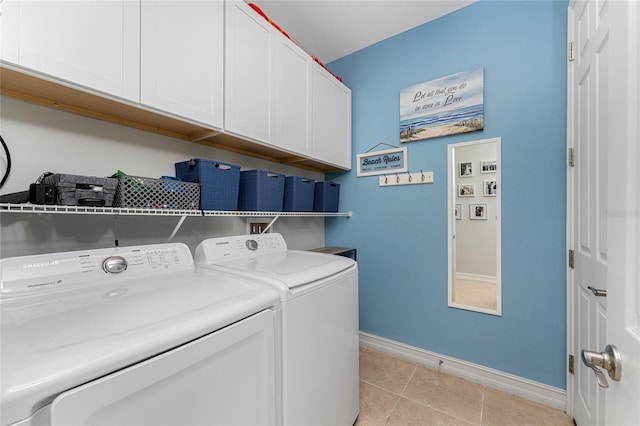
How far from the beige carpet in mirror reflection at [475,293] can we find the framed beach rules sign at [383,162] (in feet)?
3.47

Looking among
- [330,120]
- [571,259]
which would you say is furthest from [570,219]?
[330,120]

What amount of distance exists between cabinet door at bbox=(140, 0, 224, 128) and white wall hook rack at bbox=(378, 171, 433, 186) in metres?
1.52

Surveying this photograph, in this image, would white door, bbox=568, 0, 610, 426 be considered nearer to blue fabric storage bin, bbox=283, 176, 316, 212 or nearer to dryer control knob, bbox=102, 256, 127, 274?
blue fabric storage bin, bbox=283, 176, 316, 212

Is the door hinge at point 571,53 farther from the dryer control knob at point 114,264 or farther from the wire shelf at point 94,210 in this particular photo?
the dryer control knob at point 114,264

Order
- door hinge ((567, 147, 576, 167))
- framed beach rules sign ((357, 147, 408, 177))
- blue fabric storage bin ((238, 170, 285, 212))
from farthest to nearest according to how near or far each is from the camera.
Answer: framed beach rules sign ((357, 147, 408, 177)) → blue fabric storage bin ((238, 170, 285, 212)) → door hinge ((567, 147, 576, 167))

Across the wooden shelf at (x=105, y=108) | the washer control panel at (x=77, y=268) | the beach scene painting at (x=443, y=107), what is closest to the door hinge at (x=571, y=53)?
the beach scene painting at (x=443, y=107)

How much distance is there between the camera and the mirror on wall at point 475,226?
1.91 metres

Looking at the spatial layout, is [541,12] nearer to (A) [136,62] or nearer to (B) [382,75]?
(B) [382,75]

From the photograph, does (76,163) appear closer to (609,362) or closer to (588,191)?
(609,362)

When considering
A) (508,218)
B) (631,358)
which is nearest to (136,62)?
(631,358)

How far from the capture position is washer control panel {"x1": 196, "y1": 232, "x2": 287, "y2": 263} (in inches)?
55.4

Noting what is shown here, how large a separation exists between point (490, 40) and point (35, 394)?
2.80 metres

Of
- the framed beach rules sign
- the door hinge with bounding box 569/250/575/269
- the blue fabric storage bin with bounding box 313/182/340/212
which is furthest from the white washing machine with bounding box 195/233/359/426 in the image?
the door hinge with bounding box 569/250/575/269

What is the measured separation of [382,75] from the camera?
2.40 m
